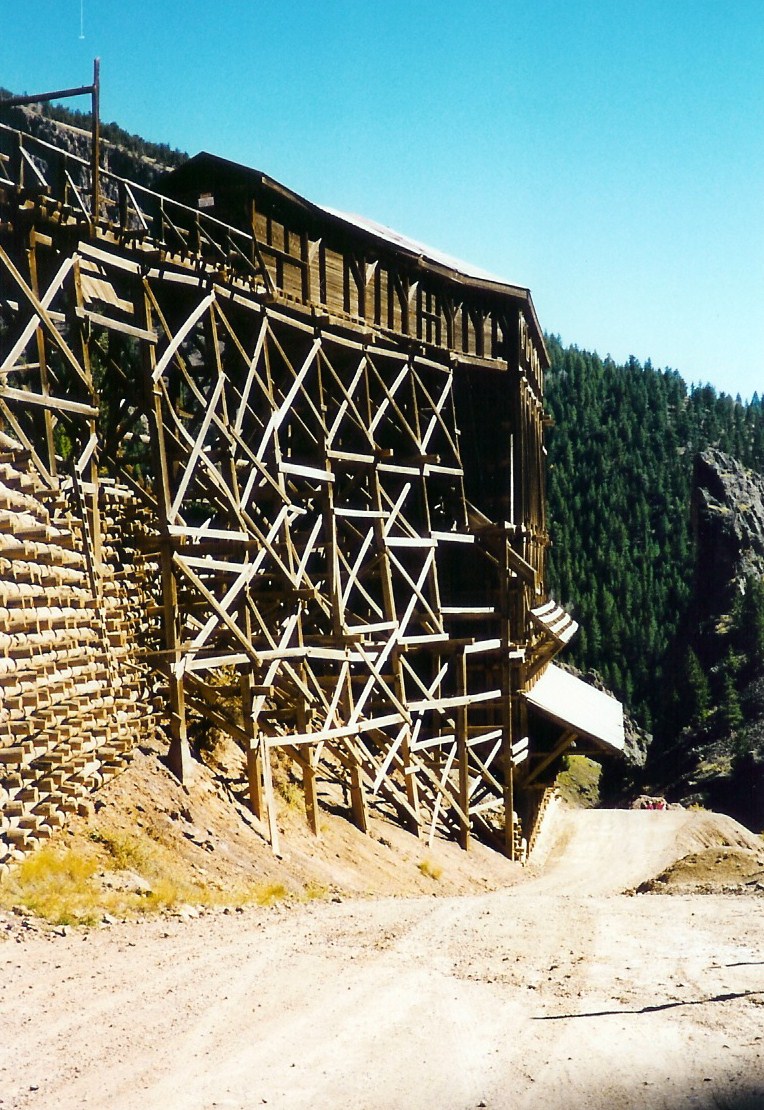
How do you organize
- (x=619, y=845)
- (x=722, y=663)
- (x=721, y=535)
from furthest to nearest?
(x=721, y=535) < (x=722, y=663) < (x=619, y=845)

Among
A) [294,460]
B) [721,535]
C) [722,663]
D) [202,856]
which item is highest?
[294,460]

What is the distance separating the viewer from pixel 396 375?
69.7ft

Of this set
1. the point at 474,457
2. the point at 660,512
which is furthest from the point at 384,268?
the point at 660,512

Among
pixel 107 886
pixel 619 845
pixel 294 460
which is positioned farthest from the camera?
pixel 619 845

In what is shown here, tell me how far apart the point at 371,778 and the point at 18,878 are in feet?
33.8

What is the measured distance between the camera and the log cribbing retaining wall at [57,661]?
941 centimetres

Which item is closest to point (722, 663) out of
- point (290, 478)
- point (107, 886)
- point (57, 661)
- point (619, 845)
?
point (619, 845)

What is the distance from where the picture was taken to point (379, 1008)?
7414 mm

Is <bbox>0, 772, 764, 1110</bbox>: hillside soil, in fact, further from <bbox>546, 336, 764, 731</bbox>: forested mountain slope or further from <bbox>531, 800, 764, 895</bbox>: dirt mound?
<bbox>546, 336, 764, 731</bbox>: forested mountain slope

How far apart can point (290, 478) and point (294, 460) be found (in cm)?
128

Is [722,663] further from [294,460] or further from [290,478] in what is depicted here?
[294,460]

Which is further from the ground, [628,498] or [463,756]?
[628,498]

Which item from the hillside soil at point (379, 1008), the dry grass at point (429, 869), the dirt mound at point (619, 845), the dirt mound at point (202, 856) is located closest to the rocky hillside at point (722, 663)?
the dirt mound at point (619, 845)

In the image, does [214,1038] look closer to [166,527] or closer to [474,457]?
[166,527]
